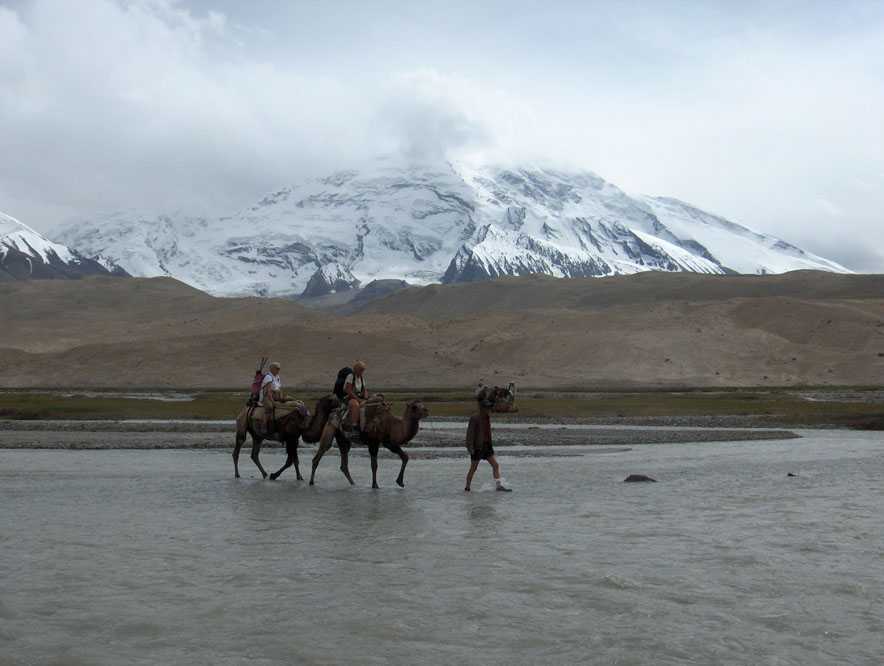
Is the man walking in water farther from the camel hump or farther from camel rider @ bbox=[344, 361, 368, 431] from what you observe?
the camel hump

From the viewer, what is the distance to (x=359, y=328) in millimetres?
129000

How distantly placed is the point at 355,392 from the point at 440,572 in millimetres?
8882

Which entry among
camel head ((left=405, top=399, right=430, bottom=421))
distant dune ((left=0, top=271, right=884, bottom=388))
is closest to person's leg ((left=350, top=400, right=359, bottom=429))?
camel head ((left=405, top=399, right=430, bottom=421))

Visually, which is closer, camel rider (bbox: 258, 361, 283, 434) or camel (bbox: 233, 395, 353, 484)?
camel (bbox: 233, 395, 353, 484)

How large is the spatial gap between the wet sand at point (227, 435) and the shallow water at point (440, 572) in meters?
13.1

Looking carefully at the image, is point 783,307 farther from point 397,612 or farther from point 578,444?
point 397,612

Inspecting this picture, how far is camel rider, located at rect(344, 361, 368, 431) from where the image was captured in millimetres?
21578

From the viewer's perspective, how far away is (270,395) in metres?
23.7

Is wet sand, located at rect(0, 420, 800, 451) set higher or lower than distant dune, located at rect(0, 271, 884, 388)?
lower

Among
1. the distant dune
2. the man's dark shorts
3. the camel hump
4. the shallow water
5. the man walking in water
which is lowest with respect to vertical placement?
the shallow water

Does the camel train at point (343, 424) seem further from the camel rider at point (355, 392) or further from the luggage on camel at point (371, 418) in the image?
the camel rider at point (355, 392)

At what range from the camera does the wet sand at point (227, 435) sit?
36562 mm

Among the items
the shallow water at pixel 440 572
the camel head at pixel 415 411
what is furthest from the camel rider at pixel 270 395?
the camel head at pixel 415 411

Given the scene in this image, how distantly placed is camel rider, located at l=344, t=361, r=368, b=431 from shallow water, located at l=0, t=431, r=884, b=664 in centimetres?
140
